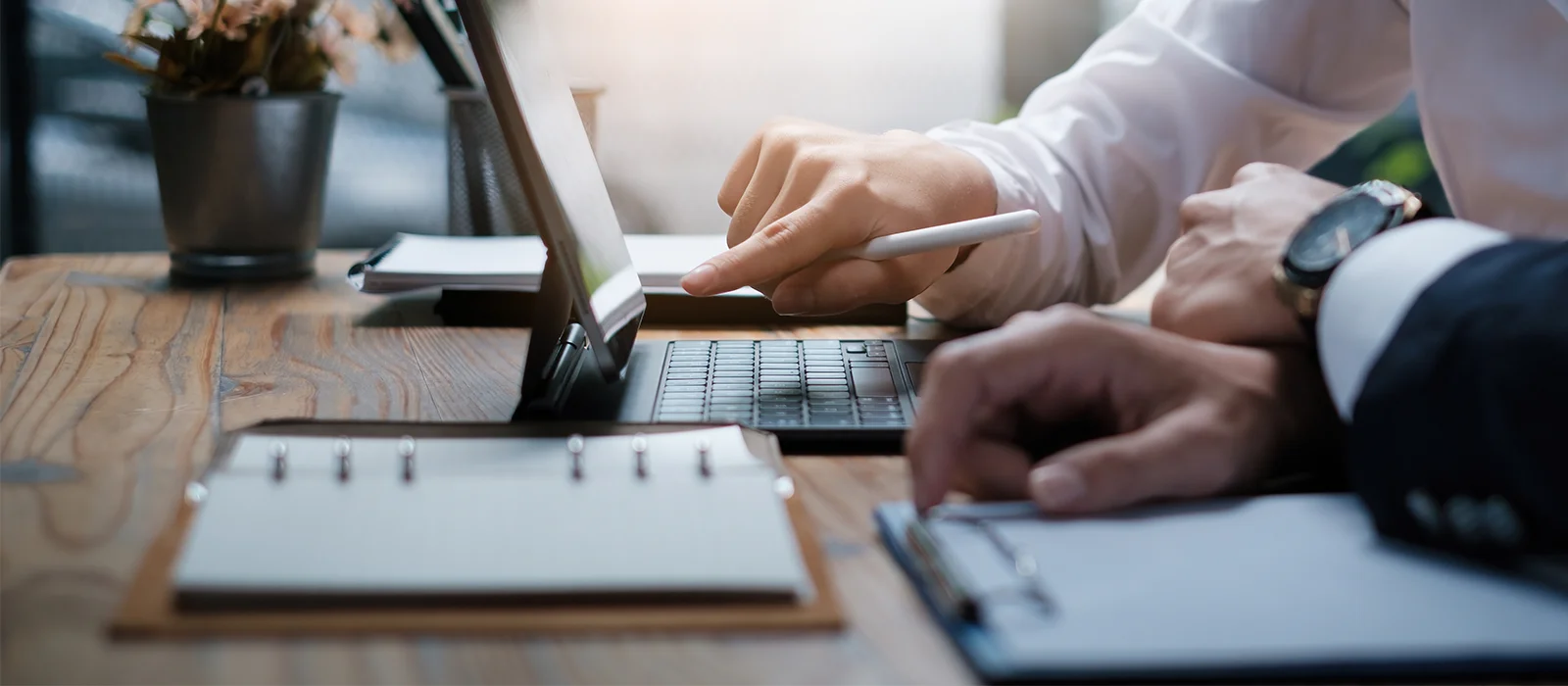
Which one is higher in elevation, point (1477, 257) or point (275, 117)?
point (1477, 257)

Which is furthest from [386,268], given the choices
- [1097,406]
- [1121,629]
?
[1121,629]

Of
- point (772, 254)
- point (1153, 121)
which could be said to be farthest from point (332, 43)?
point (1153, 121)

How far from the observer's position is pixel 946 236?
2.46 ft

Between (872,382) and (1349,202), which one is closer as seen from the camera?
(1349,202)

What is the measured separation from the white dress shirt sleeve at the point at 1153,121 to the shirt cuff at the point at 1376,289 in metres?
0.40

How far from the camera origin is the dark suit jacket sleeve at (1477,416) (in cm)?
39

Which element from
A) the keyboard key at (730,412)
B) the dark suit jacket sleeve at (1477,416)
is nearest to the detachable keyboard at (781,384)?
the keyboard key at (730,412)

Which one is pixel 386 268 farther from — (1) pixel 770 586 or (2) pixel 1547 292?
(2) pixel 1547 292

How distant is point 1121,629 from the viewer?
0.34 meters

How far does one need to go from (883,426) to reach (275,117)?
28.7 inches

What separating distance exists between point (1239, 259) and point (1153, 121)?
365mm

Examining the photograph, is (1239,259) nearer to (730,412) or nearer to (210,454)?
(730,412)

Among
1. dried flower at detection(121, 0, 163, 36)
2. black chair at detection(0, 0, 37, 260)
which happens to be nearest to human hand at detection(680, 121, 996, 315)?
dried flower at detection(121, 0, 163, 36)

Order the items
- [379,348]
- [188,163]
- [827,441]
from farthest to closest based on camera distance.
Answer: [188,163], [379,348], [827,441]
